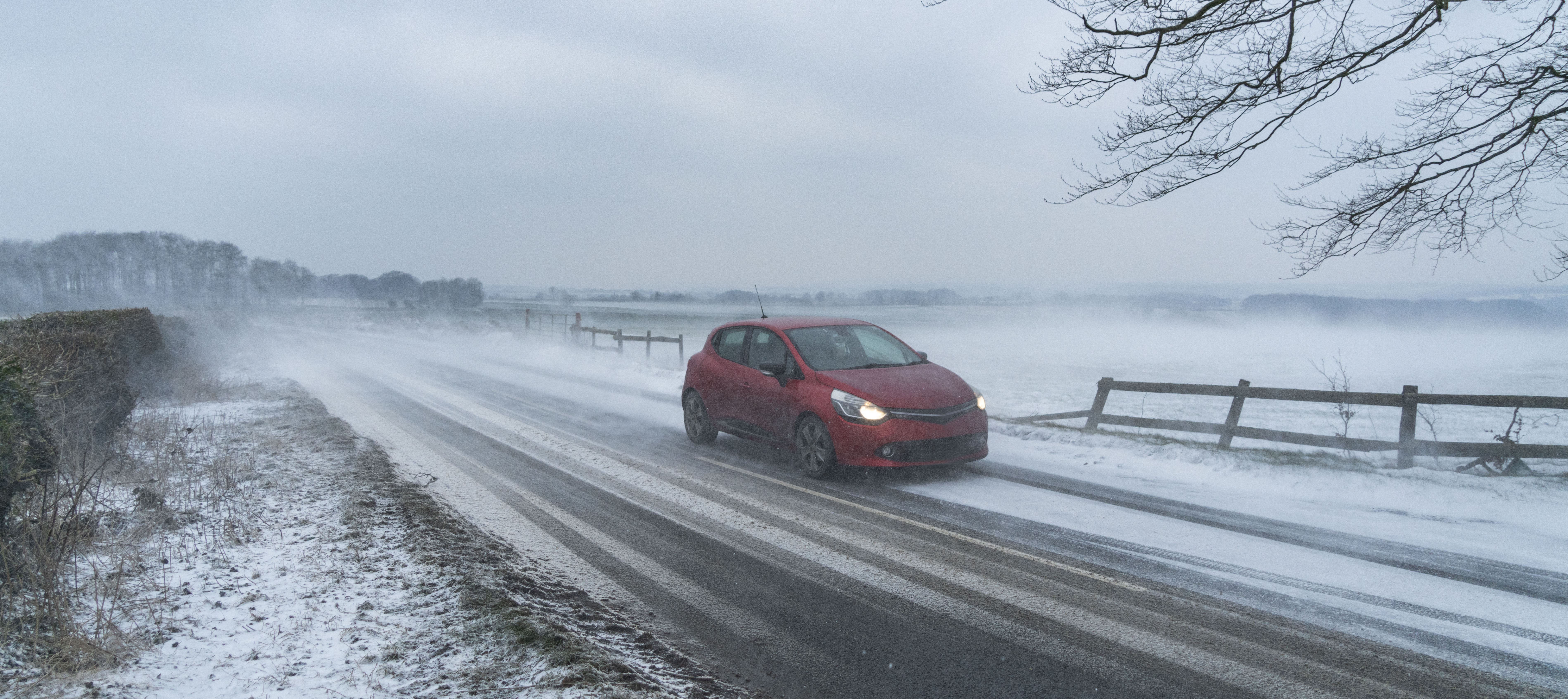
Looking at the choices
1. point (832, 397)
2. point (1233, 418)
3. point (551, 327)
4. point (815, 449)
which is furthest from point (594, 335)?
point (1233, 418)

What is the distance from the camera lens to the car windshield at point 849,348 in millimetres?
8156

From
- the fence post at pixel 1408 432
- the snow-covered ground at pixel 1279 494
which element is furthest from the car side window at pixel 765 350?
the fence post at pixel 1408 432

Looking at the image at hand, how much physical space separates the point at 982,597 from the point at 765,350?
15.9 ft

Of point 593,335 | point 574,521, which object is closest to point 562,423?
point 574,521

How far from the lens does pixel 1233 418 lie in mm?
9617

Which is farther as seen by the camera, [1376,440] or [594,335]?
[594,335]

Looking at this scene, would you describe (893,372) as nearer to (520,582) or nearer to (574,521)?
(574,521)

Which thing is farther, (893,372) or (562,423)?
(562,423)

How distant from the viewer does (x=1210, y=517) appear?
20.3 feet

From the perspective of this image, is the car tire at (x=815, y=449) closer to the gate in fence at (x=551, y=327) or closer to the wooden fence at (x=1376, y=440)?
the wooden fence at (x=1376, y=440)

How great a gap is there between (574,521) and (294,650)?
8.43 ft

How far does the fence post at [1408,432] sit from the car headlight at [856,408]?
6.12 meters

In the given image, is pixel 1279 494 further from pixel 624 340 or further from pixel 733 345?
pixel 624 340

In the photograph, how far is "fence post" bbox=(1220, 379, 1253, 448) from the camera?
939cm
